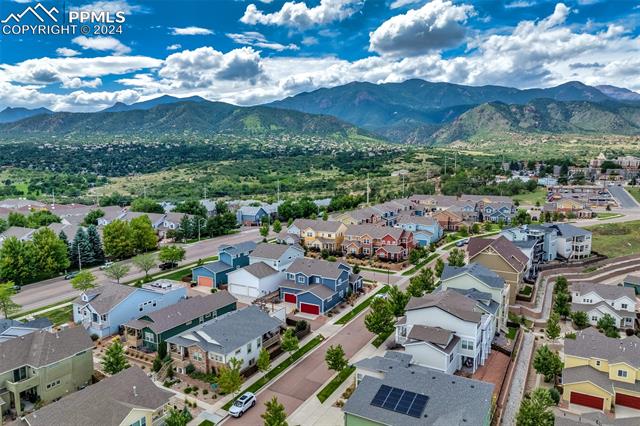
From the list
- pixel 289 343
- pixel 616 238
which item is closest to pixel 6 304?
pixel 289 343

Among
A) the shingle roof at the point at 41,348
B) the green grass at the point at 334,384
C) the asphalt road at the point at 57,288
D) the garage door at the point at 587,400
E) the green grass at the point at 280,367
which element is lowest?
the garage door at the point at 587,400

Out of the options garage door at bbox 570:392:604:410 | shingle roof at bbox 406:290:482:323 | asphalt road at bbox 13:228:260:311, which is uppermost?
shingle roof at bbox 406:290:482:323

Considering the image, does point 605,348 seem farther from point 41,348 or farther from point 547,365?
point 41,348

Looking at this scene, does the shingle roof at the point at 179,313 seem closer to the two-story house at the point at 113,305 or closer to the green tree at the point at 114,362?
the two-story house at the point at 113,305

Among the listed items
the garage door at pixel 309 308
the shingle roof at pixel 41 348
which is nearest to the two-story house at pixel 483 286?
the garage door at pixel 309 308

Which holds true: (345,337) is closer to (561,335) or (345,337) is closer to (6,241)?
(561,335)

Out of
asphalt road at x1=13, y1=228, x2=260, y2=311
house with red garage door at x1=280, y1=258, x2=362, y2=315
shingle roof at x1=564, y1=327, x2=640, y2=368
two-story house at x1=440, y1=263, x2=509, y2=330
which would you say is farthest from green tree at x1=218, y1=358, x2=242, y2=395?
asphalt road at x1=13, y1=228, x2=260, y2=311

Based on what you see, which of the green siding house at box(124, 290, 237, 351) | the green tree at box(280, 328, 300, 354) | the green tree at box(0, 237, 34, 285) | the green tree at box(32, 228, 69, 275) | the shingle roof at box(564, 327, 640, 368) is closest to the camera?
the shingle roof at box(564, 327, 640, 368)

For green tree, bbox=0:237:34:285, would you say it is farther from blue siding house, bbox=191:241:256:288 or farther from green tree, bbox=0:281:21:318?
blue siding house, bbox=191:241:256:288
